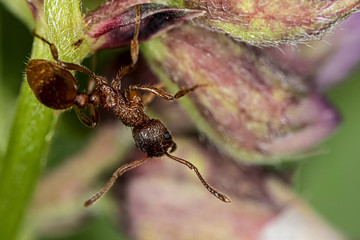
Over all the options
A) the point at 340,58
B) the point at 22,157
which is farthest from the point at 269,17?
the point at 340,58

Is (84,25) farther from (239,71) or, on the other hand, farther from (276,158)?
(276,158)

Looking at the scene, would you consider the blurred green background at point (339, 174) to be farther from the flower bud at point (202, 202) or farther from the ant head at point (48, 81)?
the ant head at point (48, 81)

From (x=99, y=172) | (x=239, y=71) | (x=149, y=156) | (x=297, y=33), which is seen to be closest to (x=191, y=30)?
(x=239, y=71)

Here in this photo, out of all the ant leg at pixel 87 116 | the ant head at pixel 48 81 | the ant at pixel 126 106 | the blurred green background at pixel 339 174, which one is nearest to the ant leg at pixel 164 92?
the ant at pixel 126 106

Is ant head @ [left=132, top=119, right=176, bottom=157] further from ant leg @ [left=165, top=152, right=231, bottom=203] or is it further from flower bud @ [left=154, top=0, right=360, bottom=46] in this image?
flower bud @ [left=154, top=0, right=360, bottom=46]

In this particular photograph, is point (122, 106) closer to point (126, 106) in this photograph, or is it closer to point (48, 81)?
point (126, 106)
